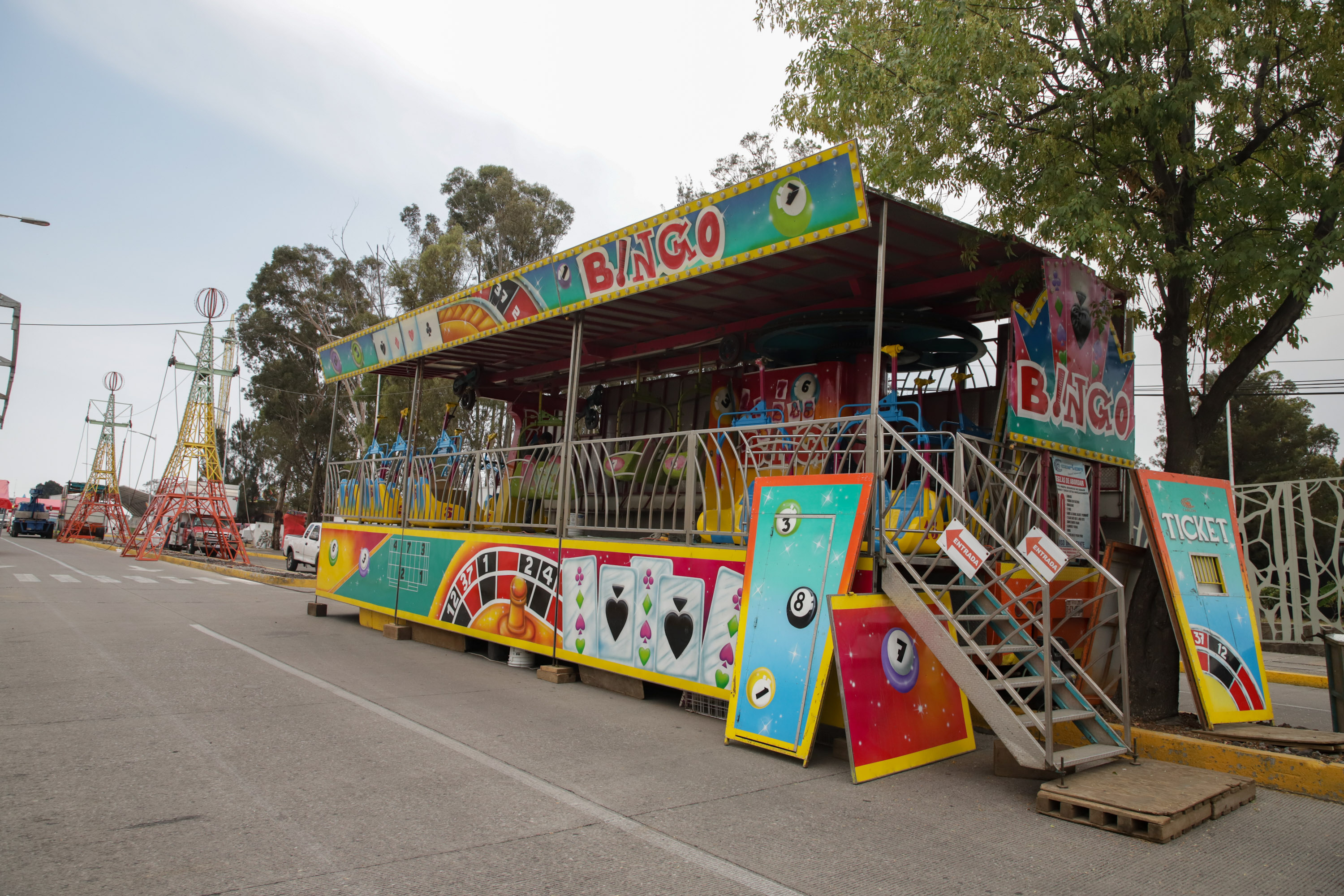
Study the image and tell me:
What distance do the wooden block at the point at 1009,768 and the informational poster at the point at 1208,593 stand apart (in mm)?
1682

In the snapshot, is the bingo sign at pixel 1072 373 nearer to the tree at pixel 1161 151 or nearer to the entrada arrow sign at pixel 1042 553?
the tree at pixel 1161 151

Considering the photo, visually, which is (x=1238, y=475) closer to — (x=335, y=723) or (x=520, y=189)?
(x=520, y=189)

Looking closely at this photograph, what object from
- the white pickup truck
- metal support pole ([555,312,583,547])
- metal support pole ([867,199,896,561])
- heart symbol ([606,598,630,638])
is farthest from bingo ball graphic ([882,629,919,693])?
the white pickup truck

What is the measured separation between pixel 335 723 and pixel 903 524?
4438mm

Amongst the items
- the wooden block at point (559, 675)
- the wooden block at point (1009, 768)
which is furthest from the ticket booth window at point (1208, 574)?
the wooden block at point (559, 675)

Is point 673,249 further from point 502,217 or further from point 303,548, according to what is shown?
point 502,217

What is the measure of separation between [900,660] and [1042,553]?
1200 mm

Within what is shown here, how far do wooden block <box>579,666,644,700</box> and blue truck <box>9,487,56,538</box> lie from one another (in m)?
60.3

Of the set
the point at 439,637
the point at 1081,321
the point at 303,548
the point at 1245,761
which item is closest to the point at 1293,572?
the point at 1081,321

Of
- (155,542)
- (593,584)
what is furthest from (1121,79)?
(155,542)

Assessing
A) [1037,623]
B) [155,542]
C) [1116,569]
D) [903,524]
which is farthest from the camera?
[155,542]

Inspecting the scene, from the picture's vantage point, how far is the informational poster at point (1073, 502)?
7195 mm

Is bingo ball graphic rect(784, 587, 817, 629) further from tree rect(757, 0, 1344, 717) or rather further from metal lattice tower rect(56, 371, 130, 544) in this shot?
metal lattice tower rect(56, 371, 130, 544)

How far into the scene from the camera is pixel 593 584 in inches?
312
